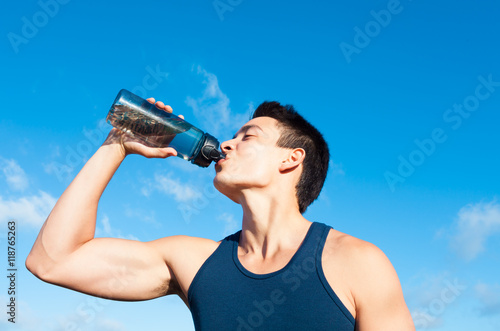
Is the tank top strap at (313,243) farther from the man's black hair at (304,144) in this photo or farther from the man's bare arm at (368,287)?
the man's black hair at (304,144)

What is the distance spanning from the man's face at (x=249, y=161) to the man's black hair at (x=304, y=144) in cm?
11

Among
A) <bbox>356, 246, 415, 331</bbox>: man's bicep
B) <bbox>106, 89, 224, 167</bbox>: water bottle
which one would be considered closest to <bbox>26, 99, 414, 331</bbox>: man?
<bbox>356, 246, 415, 331</bbox>: man's bicep

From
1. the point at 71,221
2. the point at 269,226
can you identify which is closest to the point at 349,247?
the point at 269,226

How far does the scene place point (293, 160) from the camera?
3102 mm

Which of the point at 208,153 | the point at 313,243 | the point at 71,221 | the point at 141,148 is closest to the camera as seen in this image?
the point at 313,243

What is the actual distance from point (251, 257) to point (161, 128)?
1290 millimetres

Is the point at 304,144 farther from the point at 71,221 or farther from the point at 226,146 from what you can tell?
the point at 71,221

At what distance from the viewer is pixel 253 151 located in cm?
296

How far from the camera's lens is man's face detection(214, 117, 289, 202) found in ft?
9.31

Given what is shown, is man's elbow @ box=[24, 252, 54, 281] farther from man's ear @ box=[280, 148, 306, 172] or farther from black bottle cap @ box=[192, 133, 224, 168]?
man's ear @ box=[280, 148, 306, 172]

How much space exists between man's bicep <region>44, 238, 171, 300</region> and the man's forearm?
66mm

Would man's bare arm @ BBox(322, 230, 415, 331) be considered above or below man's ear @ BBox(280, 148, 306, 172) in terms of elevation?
below

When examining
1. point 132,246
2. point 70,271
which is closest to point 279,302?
point 132,246

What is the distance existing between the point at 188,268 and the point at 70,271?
0.72 metres
